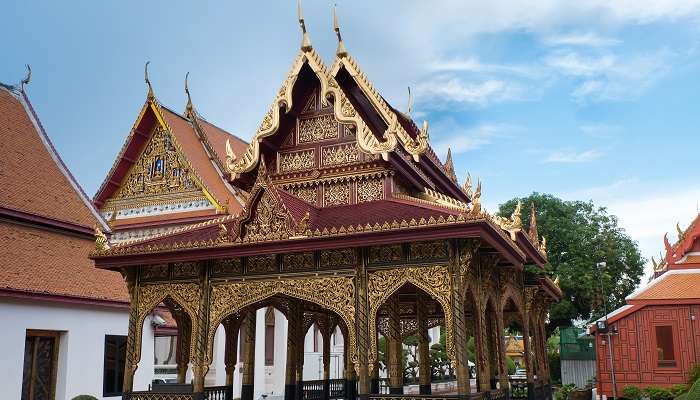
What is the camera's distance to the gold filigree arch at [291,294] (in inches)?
432

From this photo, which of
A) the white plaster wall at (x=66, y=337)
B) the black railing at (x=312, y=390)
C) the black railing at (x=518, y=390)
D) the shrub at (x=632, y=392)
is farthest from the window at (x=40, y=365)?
the shrub at (x=632, y=392)

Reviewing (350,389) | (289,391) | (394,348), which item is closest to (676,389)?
(350,389)

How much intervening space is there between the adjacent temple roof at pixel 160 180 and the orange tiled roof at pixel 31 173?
399 centimetres

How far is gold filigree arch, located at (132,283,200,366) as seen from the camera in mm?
12234

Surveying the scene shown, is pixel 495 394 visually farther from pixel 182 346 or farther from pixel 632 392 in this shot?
pixel 632 392

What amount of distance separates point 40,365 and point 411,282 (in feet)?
30.9

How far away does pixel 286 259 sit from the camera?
1171cm

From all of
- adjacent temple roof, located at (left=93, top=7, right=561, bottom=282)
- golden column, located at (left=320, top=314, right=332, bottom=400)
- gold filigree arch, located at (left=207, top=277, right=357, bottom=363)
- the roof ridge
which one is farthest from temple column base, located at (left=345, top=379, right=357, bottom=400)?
the roof ridge

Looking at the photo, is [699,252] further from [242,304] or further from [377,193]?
[242,304]

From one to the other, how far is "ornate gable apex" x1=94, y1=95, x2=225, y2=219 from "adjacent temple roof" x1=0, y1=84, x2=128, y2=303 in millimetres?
4224

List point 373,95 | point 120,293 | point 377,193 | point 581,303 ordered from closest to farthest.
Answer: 1. point 377,193
2. point 373,95
3. point 120,293
4. point 581,303

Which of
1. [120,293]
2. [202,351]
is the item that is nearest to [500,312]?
[202,351]

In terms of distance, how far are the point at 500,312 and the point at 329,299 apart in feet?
12.5

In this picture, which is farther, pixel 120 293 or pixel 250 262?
pixel 120 293
